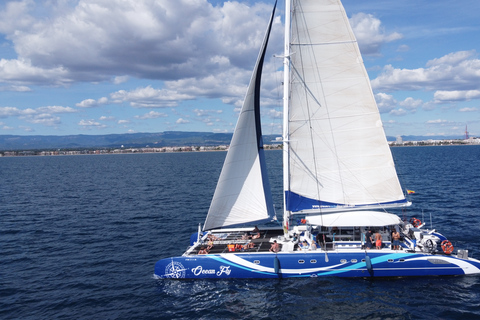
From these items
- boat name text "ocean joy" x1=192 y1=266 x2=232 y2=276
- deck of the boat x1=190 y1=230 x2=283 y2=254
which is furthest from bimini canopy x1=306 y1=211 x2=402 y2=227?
boat name text "ocean joy" x1=192 y1=266 x2=232 y2=276

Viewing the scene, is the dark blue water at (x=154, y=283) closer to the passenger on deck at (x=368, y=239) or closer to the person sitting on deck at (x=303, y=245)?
the person sitting on deck at (x=303, y=245)

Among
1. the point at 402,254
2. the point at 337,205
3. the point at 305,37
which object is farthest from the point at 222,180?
the point at 402,254

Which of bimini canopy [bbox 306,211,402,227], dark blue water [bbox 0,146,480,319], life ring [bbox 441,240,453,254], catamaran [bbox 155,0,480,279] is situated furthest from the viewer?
bimini canopy [bbox 306,211,402,227]

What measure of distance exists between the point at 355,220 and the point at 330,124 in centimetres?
568

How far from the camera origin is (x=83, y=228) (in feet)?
99.0

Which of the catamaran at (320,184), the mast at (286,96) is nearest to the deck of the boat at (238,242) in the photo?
the catamaran at (320,184)

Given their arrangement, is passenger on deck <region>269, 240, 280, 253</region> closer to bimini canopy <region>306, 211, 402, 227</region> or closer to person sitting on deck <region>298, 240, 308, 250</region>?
person sitting on deck <region>298, 240, 308, 250</region>

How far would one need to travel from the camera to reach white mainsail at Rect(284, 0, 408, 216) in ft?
61.8

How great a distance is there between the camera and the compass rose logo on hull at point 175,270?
1859 cm

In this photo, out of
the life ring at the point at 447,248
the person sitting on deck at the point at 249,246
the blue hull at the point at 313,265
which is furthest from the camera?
the person sitting on deck at the point at 249,246

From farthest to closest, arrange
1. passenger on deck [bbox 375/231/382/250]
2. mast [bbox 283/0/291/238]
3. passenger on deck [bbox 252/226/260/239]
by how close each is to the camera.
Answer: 1. passenger on deck [bbox 252/226/260/239]
2. mast [bbox 283/0/291/238]
3. passenger on deck [bbox 375/231/382/250]

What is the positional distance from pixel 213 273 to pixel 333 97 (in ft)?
39.9

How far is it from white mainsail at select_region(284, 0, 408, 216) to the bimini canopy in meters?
0.92

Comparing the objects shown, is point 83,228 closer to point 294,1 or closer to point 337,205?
point 337,205
